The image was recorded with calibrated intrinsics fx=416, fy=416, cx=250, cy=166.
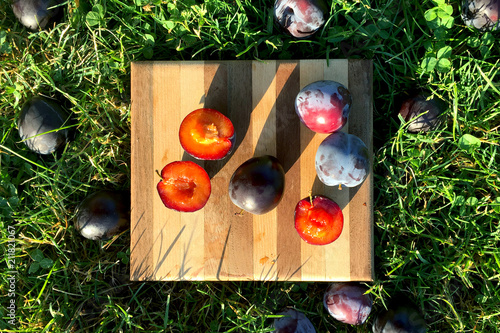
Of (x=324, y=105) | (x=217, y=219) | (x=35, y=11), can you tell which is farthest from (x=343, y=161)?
(x=35, y=11)

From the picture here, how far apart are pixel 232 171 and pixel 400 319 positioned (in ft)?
4.23

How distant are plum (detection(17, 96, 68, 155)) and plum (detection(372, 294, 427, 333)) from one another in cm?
224

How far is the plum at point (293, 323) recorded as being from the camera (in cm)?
245

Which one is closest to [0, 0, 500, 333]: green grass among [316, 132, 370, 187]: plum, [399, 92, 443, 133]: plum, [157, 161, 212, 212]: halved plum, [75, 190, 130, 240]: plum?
[399, 92, 443, 133]: plum

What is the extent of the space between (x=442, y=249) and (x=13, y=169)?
2815mm

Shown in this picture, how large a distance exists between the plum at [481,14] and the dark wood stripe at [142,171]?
6.27 ft

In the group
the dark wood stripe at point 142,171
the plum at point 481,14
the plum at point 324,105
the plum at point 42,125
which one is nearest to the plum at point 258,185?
the plum at point 324,105

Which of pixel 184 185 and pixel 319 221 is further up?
pixel 184 185

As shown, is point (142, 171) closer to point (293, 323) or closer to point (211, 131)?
point (211, 131)

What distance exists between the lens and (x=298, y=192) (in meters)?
2.44

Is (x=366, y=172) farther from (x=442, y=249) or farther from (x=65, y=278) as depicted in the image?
(x=65, y=278)

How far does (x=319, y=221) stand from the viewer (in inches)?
87.7

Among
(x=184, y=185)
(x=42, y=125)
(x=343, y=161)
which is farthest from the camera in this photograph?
(x=42, y=125)

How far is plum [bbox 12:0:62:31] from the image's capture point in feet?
8.49
